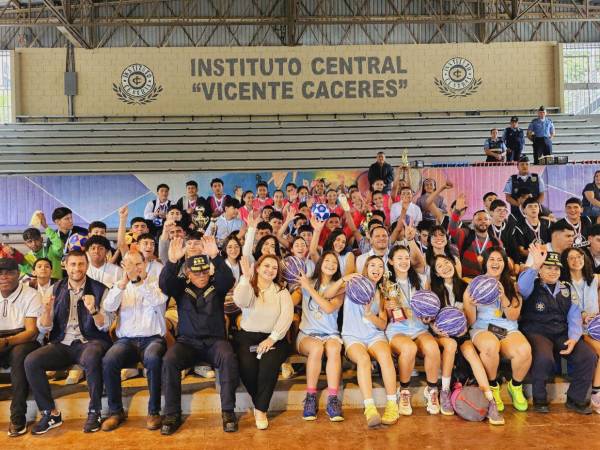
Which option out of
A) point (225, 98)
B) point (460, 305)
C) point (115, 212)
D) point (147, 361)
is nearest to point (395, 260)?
point (460, 305)

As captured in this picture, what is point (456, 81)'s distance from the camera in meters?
17.0

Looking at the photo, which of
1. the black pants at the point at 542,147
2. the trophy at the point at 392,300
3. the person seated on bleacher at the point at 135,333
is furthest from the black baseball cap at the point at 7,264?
the black pants at the point at 542,147

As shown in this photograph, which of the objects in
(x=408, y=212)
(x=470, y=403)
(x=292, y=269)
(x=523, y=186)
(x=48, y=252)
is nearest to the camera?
(x=470, y=403)

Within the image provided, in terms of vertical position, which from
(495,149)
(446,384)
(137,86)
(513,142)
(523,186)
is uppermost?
(137,86)

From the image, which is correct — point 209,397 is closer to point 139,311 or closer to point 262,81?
point 139,311

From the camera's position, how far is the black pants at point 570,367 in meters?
4.19

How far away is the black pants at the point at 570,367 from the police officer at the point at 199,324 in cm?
229

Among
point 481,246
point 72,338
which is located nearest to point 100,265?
point 72,338

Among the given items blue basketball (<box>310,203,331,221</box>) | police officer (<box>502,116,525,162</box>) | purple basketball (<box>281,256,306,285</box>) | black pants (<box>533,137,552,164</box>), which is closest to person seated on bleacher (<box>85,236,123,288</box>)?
purple basketball (<box>281,256,306,285</box>)

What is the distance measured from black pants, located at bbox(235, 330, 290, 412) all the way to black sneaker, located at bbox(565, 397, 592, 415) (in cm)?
223

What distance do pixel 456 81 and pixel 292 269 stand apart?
46.7ft

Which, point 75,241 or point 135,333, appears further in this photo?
point 75,241

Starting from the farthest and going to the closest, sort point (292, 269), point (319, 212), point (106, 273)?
point (319, 212)
point (106, 273)
point (292, 269)

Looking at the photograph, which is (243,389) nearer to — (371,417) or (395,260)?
(371,417)
